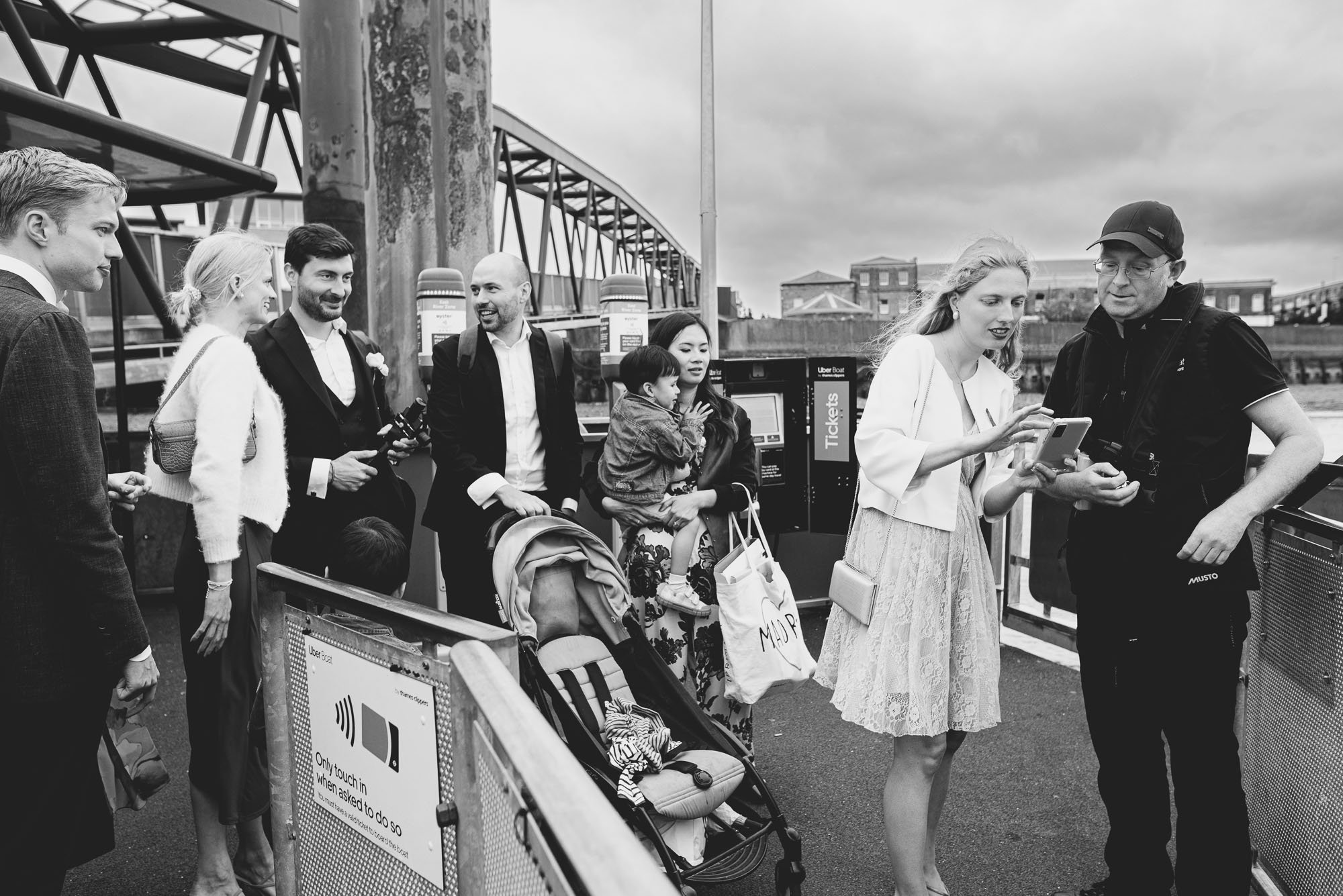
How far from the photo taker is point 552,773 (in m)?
0.97

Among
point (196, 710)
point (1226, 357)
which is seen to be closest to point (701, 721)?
point (196, 710)

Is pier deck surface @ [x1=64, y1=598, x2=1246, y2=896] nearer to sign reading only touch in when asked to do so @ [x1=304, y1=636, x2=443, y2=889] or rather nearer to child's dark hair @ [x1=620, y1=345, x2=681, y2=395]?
sign reading only touch in when asked to do so @ [x1=304, y1=636, x2=443, y2=889]

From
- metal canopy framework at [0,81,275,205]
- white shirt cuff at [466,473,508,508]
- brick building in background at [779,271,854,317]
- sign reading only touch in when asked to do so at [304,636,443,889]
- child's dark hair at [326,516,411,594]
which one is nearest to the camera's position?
sign reading only touch in when asked to do so at [304,636,443,889]

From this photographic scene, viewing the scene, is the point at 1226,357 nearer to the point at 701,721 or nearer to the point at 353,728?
the point at 701,721

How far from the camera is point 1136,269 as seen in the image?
2.50 m

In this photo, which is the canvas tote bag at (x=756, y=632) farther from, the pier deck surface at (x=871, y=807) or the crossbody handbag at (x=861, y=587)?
the pier deck surface at (x=871, y=807)

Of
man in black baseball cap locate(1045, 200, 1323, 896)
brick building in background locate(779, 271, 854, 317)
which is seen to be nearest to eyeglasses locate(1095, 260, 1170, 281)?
man in black baseball cap locate(1045, 200, 1323, 896)

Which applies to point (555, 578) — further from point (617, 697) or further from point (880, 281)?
A: point (880, 281)

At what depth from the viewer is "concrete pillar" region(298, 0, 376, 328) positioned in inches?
219

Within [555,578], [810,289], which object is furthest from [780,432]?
[810,289]

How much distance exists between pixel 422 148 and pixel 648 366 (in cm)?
343

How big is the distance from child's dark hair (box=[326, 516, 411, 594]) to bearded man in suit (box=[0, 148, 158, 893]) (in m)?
0.53

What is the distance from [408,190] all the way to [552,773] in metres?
5.91

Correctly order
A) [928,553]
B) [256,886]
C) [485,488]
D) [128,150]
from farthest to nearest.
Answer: [128,150] < [485,488] < [256,886] < [928,553]
